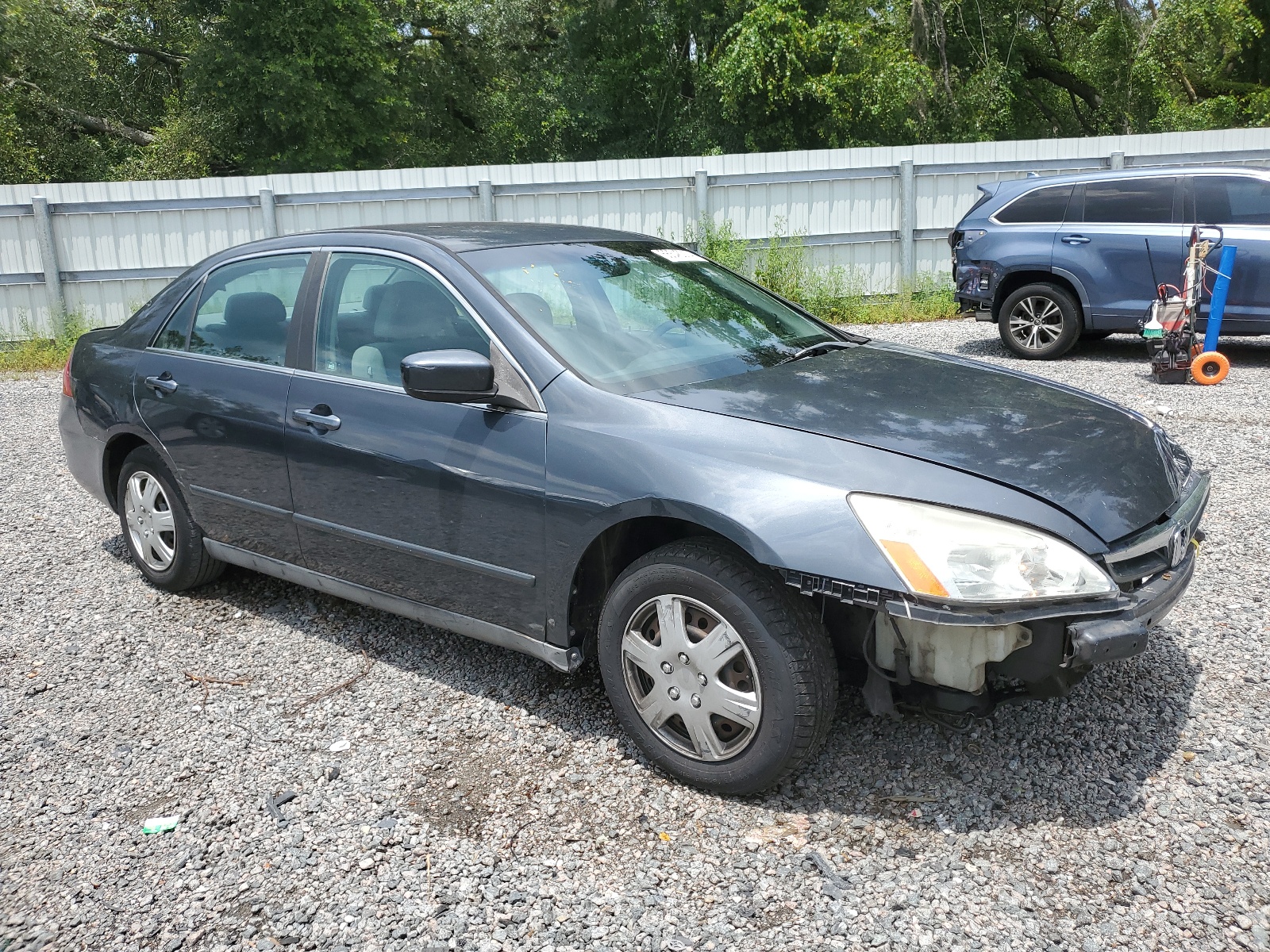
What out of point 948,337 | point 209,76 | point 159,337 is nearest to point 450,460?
point 159,337

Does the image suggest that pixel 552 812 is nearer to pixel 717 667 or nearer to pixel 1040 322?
pixel 717 667

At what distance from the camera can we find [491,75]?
101ft

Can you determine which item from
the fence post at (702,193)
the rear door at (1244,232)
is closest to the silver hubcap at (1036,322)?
the rear door at (1244,232)

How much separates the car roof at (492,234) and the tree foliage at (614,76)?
19.7 meters

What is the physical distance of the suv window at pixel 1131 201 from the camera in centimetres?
945

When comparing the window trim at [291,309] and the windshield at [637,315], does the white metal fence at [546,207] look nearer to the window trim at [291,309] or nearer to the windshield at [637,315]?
the window trim at [291,309]

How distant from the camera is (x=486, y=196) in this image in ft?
45.7

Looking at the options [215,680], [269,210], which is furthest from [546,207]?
[215,680]

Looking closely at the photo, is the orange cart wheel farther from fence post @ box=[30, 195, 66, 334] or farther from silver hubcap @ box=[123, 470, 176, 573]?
fence post @ box=[30, 195, 66, 334]

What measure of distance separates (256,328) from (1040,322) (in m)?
8.03

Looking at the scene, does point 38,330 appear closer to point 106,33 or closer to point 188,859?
point 188,859

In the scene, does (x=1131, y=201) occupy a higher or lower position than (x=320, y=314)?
higher

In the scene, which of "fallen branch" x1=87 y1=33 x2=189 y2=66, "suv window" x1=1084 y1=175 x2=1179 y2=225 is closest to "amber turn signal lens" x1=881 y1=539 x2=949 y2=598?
"suv window" x1=1084 y1=175 x2=1179 y2=225

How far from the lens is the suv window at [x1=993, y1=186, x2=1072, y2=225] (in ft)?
32.4
